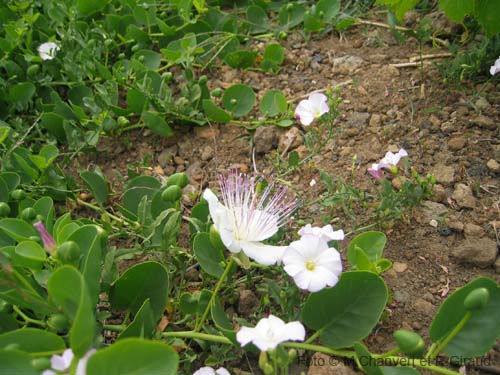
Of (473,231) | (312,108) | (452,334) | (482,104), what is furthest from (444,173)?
(452,334)

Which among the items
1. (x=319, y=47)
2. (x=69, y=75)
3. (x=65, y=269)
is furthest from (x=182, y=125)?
(x=65, y=269)

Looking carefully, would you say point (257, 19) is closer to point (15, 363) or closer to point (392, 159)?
point (392, 159)

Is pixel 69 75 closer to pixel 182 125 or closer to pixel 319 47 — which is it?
pixel 182 125

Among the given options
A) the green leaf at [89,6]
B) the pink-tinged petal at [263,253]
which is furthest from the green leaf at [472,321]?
the green leaf at [89,6]

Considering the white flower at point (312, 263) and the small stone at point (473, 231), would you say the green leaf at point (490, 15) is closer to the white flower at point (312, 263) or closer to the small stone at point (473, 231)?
the small stone at point (473, 231)

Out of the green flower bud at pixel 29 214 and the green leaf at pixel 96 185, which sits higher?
the green flower bud at pixel 29 214

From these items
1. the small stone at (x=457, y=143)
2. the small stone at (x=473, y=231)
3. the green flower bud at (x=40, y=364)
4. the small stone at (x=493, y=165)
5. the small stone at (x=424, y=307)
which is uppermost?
the green flower bud at (x=40, y=364)
